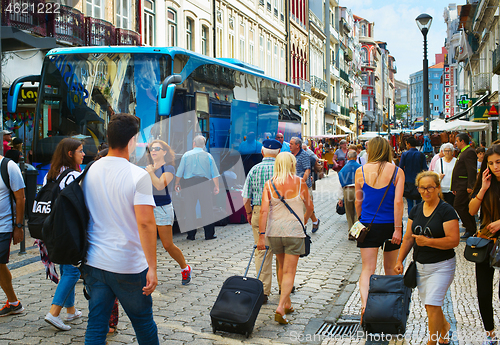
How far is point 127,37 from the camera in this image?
65.1ft

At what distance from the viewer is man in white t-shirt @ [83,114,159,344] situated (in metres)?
3.49

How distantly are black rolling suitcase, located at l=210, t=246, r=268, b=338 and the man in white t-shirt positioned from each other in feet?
4.89

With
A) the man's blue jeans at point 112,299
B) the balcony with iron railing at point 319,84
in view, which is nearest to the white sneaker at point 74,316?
the man's blue jeans at point 112,299

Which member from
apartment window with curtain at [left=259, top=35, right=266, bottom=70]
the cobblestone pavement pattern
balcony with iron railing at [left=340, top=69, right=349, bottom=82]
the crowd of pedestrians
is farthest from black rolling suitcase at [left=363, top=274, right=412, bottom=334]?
balcony with iron railing at [left=340, top=69, right=349, bottom=82]

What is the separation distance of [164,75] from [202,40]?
56.0 ft

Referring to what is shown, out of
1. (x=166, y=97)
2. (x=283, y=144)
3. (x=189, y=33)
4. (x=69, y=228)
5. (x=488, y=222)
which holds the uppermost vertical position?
(x=189, y=33)

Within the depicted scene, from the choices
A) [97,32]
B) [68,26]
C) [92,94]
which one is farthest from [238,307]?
[97,32]

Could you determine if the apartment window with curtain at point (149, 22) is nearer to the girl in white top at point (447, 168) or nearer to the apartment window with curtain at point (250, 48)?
the apartment window with curtain at point (250, 48)

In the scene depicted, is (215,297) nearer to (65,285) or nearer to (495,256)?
(65,285)

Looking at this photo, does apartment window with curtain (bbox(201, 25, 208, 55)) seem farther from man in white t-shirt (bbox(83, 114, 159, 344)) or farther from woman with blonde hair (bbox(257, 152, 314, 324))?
man in white t-shirt (bbox(83, 114, 159, 344))

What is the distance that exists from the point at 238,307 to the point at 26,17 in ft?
47.1

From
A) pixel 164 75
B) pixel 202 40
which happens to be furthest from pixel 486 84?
pixel 164 75

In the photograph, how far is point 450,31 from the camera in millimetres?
84250

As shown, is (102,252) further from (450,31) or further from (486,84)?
(450,31)
